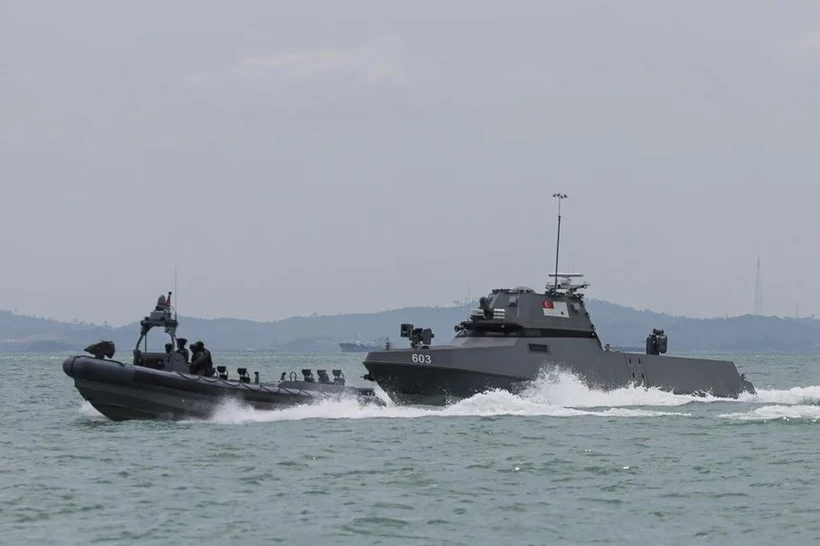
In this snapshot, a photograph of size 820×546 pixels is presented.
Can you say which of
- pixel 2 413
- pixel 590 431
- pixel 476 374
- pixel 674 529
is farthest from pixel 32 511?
pixel 2 413

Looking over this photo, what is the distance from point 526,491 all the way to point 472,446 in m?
6.63

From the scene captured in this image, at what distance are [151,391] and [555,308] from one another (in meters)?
15.5

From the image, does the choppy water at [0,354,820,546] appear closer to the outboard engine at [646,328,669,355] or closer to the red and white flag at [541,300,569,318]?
the red and white flag at [541,300,569,318]

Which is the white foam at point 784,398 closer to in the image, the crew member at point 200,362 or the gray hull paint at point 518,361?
the gray hull paint at point 518,361

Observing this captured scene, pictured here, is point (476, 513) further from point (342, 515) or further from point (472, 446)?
point (472, 446)

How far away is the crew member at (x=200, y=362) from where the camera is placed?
34.2 m

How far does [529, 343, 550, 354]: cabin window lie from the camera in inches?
1658

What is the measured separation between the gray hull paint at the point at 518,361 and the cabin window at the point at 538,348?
31mm

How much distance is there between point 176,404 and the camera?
33.5 m

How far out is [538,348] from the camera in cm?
4225

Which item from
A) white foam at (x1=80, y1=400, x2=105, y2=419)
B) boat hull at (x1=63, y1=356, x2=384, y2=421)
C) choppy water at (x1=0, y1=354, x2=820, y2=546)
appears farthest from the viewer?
white foam at (x1=80, y1=400, x2=105, y2=419)

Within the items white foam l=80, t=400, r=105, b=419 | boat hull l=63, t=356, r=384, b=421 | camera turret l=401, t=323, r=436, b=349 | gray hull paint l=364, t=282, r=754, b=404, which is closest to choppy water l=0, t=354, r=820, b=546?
white foam l=80, t=400, r=105, b=419

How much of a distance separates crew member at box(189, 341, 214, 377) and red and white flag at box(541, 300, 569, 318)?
13067mm

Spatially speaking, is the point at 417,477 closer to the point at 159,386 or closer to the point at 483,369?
the point at 159,386
